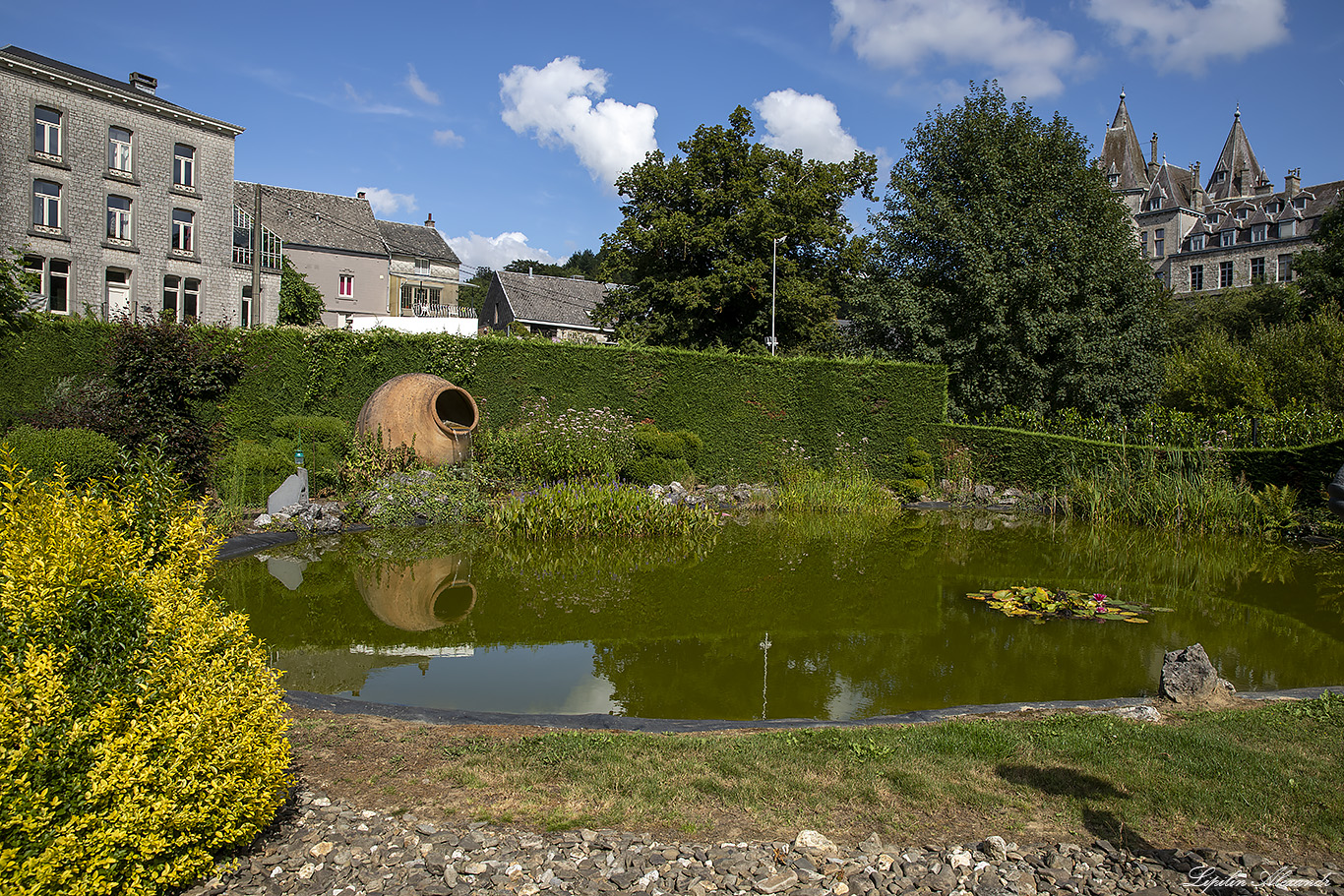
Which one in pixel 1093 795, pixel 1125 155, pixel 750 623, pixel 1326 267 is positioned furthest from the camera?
pixel 1125 155

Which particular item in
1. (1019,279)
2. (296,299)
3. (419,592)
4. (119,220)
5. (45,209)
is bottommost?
(419,592)

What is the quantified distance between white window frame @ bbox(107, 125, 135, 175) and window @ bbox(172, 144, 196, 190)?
1.35 metres

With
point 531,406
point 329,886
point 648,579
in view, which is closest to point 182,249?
point 531,406

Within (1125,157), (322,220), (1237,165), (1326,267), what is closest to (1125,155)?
(1125,157)

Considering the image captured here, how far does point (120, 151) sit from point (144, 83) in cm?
501

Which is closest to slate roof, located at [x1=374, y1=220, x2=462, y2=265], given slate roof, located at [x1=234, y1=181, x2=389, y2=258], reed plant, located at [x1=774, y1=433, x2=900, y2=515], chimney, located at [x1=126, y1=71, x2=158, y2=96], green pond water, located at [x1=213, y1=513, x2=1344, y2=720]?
slate roof, located at [x1=234, y1=181, x2=389, y2=258]

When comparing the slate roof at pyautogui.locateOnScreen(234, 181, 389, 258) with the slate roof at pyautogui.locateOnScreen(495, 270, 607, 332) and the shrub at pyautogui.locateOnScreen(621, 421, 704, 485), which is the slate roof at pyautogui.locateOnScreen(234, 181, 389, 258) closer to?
the slate roof at pyautogui.locateOnScreen(495, 270, 607, 332)

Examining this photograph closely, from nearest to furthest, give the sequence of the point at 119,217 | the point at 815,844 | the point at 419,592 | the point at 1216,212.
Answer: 1. the point at 815,844
2. the point at 419,592
3. the point at 119,217
4. the point at 1216,212

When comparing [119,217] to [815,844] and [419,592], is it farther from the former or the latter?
[815,844]

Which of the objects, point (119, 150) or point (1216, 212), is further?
point (1216, 212)

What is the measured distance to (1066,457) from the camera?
47.8ft

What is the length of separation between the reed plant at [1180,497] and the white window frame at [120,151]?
2925 cm

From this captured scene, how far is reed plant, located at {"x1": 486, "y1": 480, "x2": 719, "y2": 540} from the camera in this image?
10094mm

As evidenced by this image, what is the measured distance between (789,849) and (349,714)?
2.73 m
